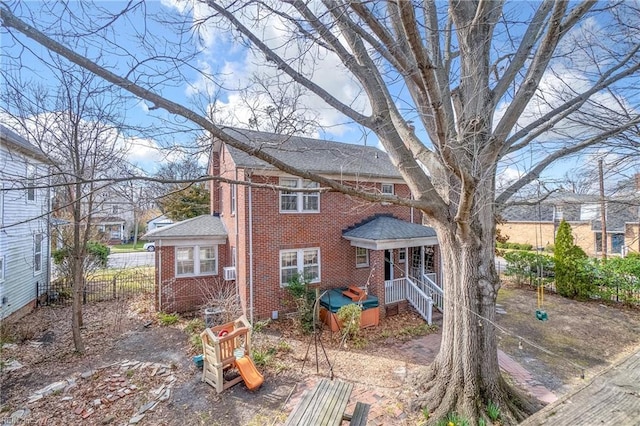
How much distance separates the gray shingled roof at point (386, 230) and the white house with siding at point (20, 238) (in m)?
9.63

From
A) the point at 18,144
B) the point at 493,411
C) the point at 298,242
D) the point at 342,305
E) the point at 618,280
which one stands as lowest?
the point at 493,411

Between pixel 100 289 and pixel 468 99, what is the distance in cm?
1554

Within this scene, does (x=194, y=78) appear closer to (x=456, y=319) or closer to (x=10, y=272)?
(x=456, y=319)

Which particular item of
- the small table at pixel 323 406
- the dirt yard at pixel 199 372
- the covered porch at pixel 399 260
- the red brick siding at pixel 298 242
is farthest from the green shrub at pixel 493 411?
the red brick siding at pixel 298 242

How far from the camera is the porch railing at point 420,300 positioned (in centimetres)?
998

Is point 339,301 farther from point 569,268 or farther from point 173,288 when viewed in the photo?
point 569,268

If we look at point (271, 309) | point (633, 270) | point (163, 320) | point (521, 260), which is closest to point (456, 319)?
point (271, 309)

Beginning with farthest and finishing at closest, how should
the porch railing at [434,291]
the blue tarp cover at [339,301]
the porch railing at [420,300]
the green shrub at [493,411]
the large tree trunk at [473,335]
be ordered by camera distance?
the porch railing at [434,291] → the porch railing at [420,300] → the blue tarp cover at [339,301] → the large tree trunk at [473,335] → the green shrub at [493,411]

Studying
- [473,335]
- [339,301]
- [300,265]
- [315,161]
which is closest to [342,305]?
[339,301]

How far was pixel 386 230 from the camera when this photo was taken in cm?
1070

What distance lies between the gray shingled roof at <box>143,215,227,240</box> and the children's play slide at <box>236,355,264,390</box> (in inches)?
234

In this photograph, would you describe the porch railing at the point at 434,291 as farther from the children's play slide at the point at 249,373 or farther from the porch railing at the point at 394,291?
the children's play slide at the point at 249,373

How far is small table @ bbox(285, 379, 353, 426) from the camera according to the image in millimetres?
3598

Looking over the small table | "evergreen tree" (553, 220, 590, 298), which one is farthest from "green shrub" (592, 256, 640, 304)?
the small table
